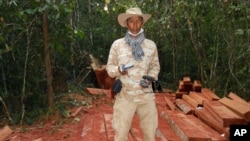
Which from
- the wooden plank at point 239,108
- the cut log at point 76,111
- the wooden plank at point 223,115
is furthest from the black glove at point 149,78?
the cut log at point 76,111

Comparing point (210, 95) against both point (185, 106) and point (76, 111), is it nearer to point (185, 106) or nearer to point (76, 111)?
point (185, 106)

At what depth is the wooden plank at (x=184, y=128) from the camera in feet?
15.0

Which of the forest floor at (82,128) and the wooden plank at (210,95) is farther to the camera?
the wooden plank at (210,95)

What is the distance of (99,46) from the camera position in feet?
45.9

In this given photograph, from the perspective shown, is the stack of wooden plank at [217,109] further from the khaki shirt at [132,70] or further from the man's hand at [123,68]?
the man's hand at [123,68]

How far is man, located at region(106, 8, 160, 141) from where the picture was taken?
3.92 metres

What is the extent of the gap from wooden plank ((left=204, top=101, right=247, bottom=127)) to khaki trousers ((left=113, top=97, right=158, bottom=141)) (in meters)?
1.60

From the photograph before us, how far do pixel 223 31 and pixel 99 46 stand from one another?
5.99 m

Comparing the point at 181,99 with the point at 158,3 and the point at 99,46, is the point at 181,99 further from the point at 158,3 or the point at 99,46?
the point at 99,46

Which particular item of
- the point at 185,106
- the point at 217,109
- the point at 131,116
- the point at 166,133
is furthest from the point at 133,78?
the point at 185,106

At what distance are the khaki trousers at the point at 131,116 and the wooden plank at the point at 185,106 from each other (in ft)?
10.3

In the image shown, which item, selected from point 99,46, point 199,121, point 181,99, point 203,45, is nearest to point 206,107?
point 199,121

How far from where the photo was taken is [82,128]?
23.6ft

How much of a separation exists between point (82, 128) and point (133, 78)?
3622mm
